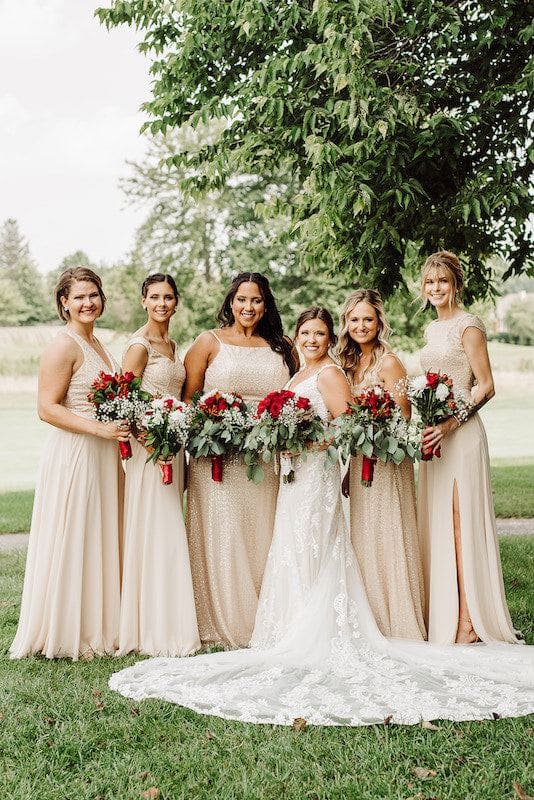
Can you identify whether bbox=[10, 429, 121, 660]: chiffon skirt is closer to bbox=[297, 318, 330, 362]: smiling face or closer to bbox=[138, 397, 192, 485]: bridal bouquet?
bbox=[138, 397, 192, 485]: bridal bouquet

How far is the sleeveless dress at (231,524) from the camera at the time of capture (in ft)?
21.2

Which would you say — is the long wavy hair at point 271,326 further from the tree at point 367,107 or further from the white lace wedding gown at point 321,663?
the tree at point 367,107

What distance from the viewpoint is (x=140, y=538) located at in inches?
248

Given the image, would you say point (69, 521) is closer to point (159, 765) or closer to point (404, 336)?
point (159, 765)

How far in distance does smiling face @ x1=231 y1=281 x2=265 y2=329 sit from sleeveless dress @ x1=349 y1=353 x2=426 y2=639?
1042 millimetres

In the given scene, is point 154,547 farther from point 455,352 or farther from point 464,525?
point 455,352

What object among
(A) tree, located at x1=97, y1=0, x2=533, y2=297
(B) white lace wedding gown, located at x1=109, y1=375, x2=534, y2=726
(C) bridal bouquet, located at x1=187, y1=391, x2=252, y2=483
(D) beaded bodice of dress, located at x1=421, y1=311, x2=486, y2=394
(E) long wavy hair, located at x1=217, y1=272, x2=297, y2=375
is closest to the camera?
(B) white lace wedding gown, located at x1=109, y1=375, x2=534, y2=726

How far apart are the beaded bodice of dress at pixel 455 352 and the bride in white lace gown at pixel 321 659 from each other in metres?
0.89

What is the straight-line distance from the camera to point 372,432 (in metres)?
5.85

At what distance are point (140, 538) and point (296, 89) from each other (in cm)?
502

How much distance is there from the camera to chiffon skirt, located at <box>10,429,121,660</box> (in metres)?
6.14

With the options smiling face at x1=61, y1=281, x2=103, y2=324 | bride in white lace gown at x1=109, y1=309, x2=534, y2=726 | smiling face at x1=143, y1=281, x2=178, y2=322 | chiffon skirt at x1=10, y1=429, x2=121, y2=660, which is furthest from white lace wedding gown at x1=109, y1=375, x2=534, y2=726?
smiling face at x1=61, y1=281, x2=103, y2=324

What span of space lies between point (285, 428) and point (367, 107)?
3351 millimetres

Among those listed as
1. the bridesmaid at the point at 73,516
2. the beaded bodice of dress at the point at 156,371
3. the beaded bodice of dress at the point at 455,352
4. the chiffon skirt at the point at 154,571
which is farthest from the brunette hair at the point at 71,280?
the beaded bodice of dress at the point at 455,352
